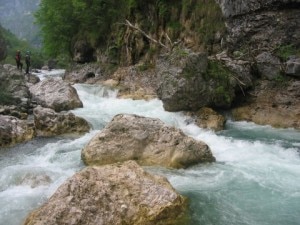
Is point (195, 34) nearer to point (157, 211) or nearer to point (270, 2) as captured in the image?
point (270, 2)

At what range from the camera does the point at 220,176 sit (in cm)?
917

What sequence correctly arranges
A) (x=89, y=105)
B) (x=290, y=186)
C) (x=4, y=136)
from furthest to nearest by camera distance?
(x=89, y=105)
(x=4, y=136)
(x=290, y=186)

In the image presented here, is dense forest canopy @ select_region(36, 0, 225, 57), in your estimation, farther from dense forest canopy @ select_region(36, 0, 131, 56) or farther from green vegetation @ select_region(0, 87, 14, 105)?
green vegetation @ select_region(0, 87, 14, 105)

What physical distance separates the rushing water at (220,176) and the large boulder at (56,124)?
1.76ft

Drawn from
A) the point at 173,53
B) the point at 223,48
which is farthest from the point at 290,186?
the point at 223,48

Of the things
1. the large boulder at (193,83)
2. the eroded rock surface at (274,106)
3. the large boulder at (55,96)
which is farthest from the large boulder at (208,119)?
the large boulder at (55,96)

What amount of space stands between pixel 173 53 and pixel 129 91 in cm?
546

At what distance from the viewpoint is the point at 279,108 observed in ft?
48.6

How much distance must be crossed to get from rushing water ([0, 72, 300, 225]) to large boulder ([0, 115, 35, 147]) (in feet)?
1.55

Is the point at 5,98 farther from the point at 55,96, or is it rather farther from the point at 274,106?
the point at 274,106

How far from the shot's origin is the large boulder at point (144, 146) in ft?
32.0

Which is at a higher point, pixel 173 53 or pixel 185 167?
pixel 173 53

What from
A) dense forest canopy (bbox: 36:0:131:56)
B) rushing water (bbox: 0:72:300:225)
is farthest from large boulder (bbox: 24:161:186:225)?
dense forest canopy (bbox: 36:0:131:56)

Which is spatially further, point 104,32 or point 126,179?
point 104,32
